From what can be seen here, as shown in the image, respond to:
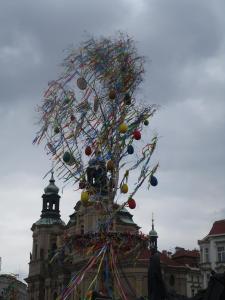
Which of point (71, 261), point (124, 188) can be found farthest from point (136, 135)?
point (71, 261)

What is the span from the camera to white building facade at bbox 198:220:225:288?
154 feet

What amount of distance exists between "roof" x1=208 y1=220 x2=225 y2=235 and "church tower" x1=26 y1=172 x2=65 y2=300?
29.1 metres

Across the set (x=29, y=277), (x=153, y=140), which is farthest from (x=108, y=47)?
(x=29, y=277)

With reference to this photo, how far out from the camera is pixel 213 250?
1884 inches

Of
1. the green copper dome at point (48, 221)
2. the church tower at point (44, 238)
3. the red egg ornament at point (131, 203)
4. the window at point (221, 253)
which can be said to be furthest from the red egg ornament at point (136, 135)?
the green copper dome at point (48, 221)

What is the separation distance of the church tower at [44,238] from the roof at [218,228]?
2911 cm

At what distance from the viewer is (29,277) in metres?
76.8

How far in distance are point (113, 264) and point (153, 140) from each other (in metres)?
5.67

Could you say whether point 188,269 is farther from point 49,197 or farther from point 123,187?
point 123,187

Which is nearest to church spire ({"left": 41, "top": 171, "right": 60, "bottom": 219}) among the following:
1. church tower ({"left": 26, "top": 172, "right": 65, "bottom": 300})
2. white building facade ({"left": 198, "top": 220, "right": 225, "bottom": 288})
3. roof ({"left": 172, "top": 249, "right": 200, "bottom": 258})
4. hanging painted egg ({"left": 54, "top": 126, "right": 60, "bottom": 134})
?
church tower ({"left": 26, "top": 172, "right": 65, "bottom": 300})

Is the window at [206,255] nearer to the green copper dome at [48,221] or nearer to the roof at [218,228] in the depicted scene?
the roof at [218,228]

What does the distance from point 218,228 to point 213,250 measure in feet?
7.14

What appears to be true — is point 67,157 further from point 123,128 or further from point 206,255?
Answer: point 206,255

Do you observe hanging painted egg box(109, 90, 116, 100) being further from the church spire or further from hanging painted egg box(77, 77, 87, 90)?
the church spire
